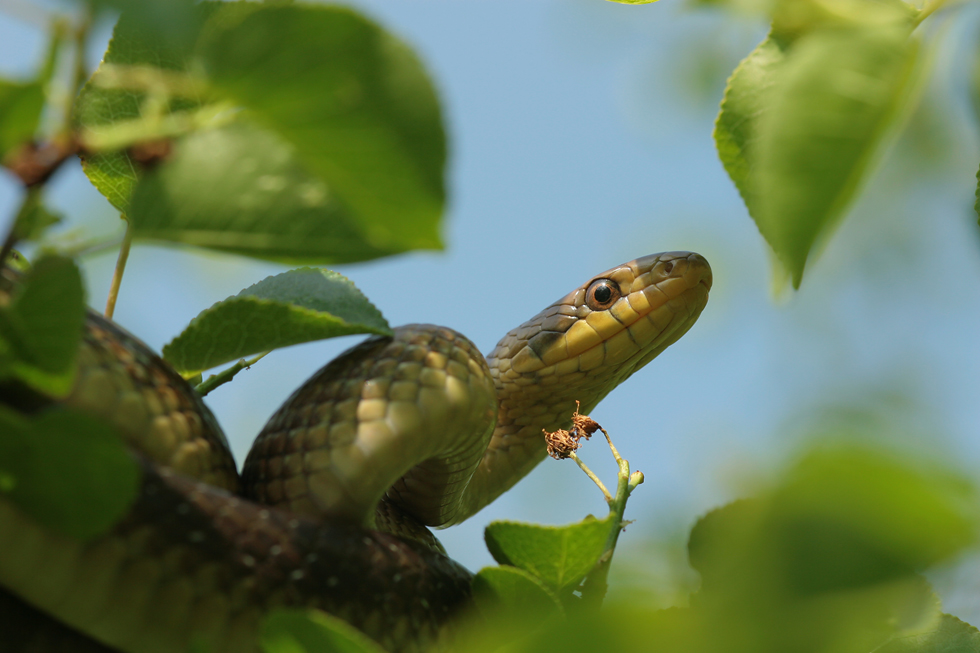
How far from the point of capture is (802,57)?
3.34ft

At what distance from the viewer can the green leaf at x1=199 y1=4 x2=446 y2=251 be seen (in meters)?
0.96

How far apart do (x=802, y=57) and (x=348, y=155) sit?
0.57 m

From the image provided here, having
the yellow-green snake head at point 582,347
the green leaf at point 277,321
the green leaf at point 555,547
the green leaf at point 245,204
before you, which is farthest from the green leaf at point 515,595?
the yellow-green snake head at point 582,347

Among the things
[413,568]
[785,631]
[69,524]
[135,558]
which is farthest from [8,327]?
[413,568]

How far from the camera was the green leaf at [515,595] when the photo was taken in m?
1.58

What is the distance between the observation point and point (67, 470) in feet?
3.43

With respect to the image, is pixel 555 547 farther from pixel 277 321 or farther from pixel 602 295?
pixel 602 295

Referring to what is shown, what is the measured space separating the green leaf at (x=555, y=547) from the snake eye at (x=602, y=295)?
177 cm

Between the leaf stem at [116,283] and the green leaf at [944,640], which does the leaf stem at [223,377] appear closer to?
the leaf stem at [116,283]

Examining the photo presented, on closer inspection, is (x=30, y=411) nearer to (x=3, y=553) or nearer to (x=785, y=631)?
(x=3, y=553)

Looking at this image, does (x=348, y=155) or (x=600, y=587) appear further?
(x=600, y=587)

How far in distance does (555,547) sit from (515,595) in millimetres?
147

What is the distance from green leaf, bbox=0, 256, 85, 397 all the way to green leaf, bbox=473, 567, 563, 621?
0.91 meters

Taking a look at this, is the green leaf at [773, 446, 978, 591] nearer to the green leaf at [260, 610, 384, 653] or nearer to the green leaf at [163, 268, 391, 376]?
the green leaf at [260, 610, 384, 653]
